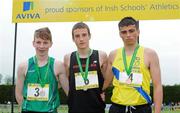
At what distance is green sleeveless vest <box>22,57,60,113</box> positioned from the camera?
418 cm

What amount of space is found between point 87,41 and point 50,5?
135 inches

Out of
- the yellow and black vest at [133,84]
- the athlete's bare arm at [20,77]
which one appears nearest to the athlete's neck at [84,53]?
the yellow and black vest at [133,84]

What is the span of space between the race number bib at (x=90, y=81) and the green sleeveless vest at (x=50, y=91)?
0.28m

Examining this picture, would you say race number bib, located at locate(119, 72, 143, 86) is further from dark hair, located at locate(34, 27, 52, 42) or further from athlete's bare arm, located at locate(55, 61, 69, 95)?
dark hair, located at locate(34, 27, 52, 42)

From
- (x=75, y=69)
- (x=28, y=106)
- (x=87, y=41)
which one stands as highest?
(x=87, y=41)

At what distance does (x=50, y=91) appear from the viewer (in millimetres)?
4211

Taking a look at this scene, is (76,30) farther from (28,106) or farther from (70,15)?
(70,15)

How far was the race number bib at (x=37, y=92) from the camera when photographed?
4.18 metres

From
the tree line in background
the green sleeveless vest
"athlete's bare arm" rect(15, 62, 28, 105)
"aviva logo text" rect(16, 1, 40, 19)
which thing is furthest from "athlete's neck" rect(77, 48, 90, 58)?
the tree line in background

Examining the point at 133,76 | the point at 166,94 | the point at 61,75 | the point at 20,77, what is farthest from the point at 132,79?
the point at 166,94

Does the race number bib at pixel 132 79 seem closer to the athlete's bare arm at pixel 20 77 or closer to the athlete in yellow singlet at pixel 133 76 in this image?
the athlete in yellow singlet at pixel 133 76

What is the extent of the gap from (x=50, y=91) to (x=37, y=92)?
5.4 inches

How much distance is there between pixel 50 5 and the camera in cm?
743

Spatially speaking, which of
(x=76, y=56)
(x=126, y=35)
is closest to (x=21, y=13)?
(x=76, y=56)
